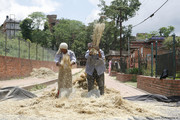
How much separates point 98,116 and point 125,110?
0.80 meters

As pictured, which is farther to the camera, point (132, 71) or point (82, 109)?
point (132, 71)

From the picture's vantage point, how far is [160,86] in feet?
28.6

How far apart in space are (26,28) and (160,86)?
2834 inches

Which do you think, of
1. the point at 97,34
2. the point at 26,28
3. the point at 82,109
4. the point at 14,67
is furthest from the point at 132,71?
the point at 26,28

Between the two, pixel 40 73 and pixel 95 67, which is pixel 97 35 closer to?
pixel 95 67

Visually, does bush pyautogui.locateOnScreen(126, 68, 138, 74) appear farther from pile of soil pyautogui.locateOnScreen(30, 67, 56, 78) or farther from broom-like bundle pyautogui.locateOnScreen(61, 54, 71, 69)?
broom-like bundle pyautogui.locateOnScreen(61, 54, 71, 69)

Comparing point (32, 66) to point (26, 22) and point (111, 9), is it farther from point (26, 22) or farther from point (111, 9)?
point (26, 22)

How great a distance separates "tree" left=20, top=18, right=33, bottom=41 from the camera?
7469 cm

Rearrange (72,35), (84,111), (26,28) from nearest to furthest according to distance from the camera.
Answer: (84,111) < (26,28) < (72,35)

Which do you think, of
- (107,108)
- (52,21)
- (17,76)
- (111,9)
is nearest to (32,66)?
(17,76)

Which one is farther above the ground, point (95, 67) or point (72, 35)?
point (72, 35)

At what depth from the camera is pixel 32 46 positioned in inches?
885

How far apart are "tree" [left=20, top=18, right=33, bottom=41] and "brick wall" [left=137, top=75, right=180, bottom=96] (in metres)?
68.2

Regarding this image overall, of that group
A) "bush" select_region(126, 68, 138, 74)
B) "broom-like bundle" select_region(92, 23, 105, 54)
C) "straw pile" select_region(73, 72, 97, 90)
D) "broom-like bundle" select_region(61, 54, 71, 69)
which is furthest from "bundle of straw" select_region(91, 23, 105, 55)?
"bush" select_region(126, 68, 138, 74)
